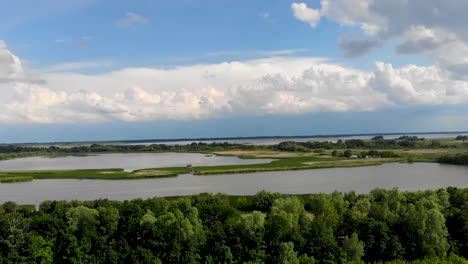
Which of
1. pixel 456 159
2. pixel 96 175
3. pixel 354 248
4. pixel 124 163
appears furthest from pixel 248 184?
pixel 124 163

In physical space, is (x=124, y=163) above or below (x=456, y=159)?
below

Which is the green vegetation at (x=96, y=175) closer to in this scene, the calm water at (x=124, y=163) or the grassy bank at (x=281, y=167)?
the grassy bank at (x=281, y=167)

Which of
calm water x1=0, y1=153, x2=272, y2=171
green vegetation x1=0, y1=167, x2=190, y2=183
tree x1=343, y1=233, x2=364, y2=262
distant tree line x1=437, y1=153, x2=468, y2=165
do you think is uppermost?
distant tree line x1=437, y1=153, x2=468, y2=165

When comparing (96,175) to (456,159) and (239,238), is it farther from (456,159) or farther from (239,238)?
(456,159)

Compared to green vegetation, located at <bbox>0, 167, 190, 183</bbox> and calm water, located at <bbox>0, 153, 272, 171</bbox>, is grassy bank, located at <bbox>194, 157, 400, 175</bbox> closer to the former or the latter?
green vegetation, located at <bbox>0, 167, 190, 183</bbox>

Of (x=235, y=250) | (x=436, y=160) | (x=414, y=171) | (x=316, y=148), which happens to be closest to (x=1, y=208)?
(x=235, y=250)

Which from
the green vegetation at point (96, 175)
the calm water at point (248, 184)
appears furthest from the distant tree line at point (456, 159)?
the green vegetation at point (96, 175)

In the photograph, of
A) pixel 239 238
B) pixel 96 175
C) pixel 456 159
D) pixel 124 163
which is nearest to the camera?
pixel 239 238

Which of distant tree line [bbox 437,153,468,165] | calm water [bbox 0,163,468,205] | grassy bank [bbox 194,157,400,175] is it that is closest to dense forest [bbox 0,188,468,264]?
calm water [bbox 0,163,468,205]

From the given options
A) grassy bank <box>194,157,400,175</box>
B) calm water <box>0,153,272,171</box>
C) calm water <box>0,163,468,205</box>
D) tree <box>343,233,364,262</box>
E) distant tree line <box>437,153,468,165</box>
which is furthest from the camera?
calm water <box>0,153,272,171</box>
